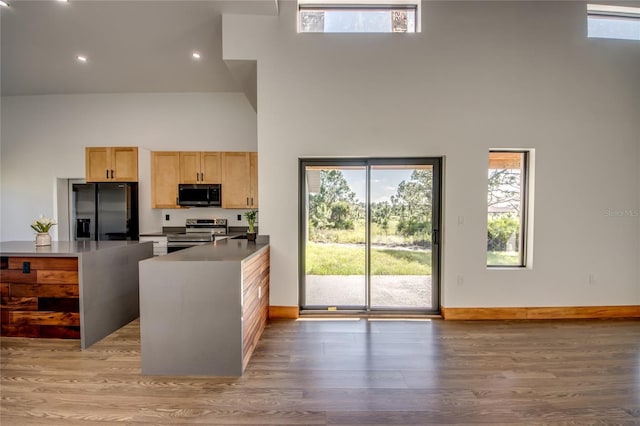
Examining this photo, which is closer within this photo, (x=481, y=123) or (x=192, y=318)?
(x=192, y=318)

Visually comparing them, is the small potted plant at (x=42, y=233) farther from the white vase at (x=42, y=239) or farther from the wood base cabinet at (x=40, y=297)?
the wood base cabinet at (x=40, y=297)

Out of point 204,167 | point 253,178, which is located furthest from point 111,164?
point 253,178

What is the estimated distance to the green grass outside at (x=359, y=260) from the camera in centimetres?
350

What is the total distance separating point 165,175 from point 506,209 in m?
5.34

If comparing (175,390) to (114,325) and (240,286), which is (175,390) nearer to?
(240,286)

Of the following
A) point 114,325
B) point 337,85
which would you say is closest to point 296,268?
point 114,325

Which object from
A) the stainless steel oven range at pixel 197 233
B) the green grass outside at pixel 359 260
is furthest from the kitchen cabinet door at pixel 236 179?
the green grass outside at pixel 359 260

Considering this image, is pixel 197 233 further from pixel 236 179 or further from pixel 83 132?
pixel 83 132

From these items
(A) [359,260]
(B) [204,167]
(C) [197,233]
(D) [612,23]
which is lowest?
(A) [359,260]

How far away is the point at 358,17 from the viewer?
11.0ft

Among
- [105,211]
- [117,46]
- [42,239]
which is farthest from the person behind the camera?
[105,211]

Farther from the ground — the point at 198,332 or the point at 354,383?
the point at 198,332

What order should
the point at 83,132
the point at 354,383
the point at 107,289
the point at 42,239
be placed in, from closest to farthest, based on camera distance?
the point at 354,383, the point at 107,289, the point at 42,239, the point at 83,132

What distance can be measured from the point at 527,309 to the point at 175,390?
385cm
